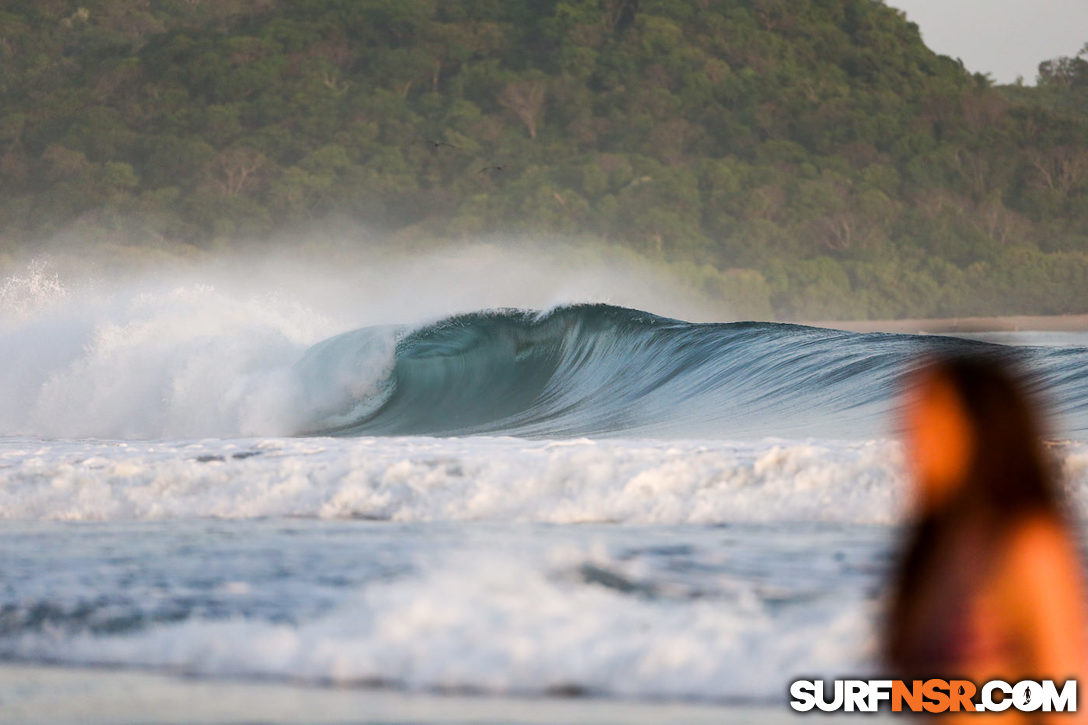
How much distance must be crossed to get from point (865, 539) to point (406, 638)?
6.50ft

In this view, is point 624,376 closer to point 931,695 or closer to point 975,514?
point 975,514

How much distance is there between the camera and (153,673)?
142 inches

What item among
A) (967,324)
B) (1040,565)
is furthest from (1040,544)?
(967,324)

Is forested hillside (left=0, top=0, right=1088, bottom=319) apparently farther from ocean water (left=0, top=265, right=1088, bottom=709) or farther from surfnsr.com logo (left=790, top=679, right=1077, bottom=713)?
surfnsr.com logo (left=790, top=679, right=1077, bottom=713)

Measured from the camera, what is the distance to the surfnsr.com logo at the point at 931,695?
121 inches

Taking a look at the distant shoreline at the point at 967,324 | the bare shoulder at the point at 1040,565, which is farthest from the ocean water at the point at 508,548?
the distant shoreline at the point at 967,324

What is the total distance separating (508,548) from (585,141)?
63.8 m

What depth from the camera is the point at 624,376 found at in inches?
574

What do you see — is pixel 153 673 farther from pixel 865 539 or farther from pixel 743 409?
pixel 743 409

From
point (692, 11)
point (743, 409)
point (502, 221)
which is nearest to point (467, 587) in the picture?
point (743, 409)

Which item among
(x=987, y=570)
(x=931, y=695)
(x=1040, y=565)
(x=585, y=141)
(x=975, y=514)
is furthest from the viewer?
(x=585, y=141)

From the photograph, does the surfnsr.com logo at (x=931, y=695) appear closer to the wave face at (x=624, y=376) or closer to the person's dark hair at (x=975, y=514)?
the person's dark hair at (x=975, y=514)

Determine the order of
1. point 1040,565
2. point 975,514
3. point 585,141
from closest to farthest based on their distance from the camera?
point 1040,565 → point 975,514 → point 585,141

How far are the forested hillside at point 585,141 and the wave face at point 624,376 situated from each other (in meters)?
41.7
